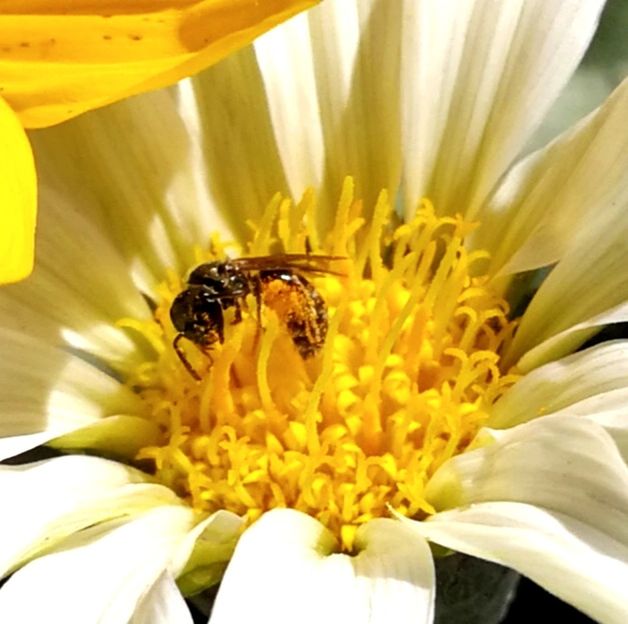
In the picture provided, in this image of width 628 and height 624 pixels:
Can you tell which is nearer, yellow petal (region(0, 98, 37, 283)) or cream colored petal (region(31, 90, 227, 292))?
yellow petal (region(0, 98, 37, 283))

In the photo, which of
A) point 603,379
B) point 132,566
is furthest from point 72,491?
point 603,379

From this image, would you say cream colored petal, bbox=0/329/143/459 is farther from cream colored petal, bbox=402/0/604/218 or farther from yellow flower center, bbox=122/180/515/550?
cream colored petal, bbox=402/0/604/218

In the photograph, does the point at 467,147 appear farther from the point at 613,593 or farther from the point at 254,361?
the point at 613,593

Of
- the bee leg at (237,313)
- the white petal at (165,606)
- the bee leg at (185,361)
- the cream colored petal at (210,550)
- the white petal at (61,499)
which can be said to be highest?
the bee leg at (237,313)

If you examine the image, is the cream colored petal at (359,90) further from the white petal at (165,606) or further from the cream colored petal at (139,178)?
the white petal at (165,606)

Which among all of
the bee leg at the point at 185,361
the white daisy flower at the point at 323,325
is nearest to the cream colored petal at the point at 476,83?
the white daisy flower at the point at 323,325

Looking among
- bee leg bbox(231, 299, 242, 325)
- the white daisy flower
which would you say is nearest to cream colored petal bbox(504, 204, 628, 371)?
the white daisy flower
